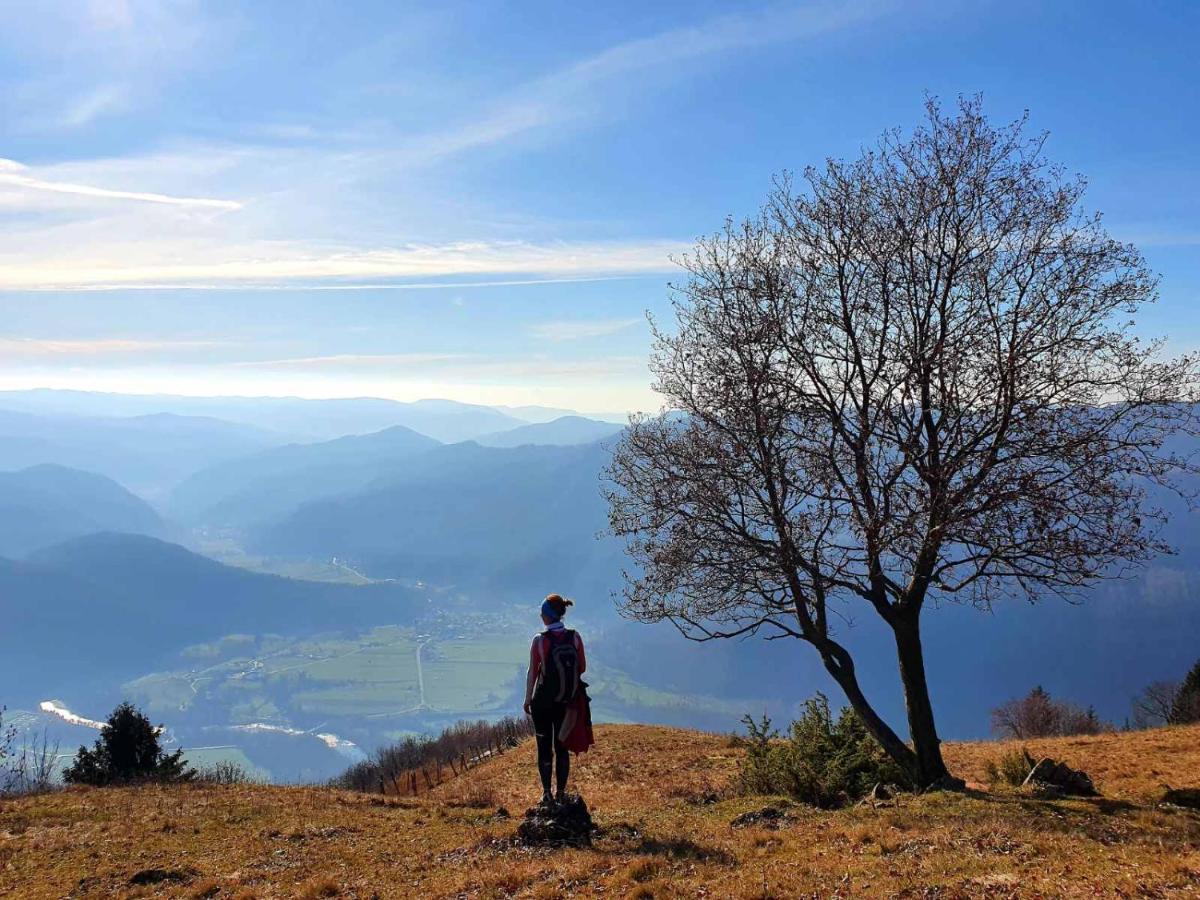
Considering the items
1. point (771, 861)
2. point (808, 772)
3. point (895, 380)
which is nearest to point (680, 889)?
point (771, 861)

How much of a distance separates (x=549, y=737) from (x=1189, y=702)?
51.2 meters

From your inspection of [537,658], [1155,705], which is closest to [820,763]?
[537,658]

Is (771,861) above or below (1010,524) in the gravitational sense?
below

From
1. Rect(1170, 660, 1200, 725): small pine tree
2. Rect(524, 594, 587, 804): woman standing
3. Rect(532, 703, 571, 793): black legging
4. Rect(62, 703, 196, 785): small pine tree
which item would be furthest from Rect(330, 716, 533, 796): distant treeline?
Rect(1170, 660, 1200, 725): small pine tree

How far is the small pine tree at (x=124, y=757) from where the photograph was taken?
2512 centimetres

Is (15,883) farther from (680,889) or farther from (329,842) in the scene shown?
(680,889)

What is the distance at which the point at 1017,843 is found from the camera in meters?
8.87

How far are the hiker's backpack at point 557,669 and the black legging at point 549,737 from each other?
20 cm

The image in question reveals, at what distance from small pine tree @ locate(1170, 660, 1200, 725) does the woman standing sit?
148ft

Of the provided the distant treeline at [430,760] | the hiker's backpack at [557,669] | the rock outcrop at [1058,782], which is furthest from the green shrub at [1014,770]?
the distant treeline at [430,760]

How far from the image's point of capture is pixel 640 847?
397 inches

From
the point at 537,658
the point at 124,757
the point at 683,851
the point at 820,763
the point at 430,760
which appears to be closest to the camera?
the point at 683,851

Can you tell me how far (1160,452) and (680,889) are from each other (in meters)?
10.9

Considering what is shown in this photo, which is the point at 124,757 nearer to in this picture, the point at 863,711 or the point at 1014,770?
the point at 863,711
